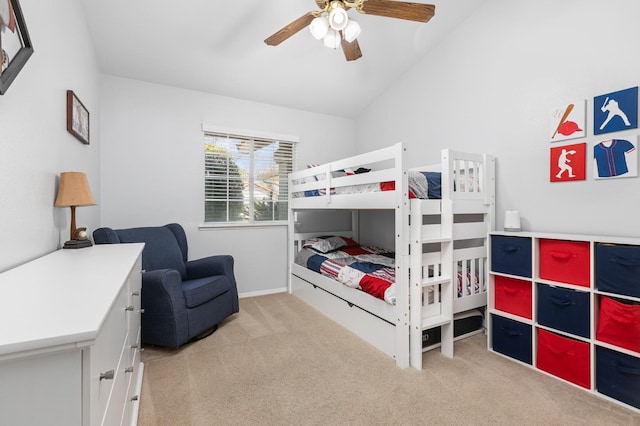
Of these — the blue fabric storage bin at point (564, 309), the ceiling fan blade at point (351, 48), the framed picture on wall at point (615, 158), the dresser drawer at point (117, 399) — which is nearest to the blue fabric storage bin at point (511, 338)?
the blue fabric storage bin at point (564, 309)

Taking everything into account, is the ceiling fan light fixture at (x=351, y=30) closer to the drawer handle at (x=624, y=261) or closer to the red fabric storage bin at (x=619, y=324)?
the drawer handle at (x=624, y=261)

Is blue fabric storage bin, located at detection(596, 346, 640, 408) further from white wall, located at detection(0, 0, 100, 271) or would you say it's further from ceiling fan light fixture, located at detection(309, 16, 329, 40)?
white wall, located at detection(0, 0, 100, 271)

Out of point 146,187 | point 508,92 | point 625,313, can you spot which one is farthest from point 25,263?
point 508,92

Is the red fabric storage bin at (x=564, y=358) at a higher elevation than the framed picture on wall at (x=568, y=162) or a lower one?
lower

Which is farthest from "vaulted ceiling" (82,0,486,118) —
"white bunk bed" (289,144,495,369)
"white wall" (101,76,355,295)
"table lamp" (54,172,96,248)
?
"table lamp" (54,172,96,248)

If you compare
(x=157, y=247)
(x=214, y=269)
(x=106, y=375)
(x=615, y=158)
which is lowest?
(x=214, y=269)

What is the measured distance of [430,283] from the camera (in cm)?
221

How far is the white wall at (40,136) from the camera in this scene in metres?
1.23

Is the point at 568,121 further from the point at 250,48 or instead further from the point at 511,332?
the point at 250,48

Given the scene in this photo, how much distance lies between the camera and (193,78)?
3.27 m

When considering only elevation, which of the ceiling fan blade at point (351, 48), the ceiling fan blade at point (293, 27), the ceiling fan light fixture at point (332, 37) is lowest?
the ceiling fan light fixture at point (332, 37)

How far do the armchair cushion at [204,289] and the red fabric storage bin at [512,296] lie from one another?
2.31 metres

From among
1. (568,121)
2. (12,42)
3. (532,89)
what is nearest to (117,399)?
(12,42)

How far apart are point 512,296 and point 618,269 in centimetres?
67
